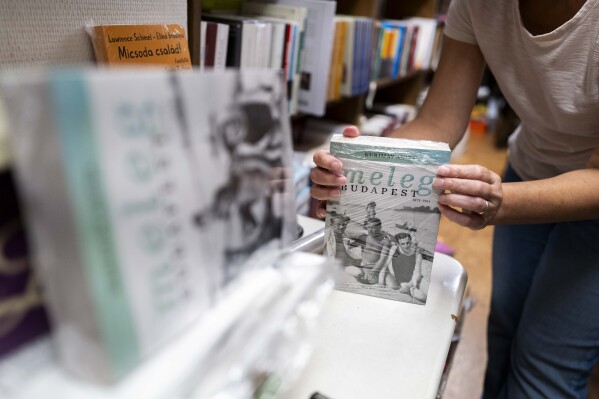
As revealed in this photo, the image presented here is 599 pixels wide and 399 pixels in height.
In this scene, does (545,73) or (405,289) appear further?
(545,73)

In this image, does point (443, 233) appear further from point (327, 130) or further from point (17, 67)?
point (17, 67)

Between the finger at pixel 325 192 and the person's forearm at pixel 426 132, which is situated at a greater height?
the person's forearm at pixel 426 132

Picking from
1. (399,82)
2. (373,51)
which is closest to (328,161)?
(373,51)

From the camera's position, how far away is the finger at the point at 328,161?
0.67m

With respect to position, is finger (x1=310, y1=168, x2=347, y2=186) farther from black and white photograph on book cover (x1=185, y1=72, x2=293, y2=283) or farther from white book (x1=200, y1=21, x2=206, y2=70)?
white book (x1=200, y1=21, x2=206, y2=70)

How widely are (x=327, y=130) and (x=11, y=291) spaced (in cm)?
175

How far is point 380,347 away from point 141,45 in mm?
577

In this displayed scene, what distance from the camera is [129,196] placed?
1.06 feet

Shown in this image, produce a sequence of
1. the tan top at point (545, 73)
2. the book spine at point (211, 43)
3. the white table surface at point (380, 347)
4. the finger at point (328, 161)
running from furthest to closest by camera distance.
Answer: the book spine at point (211, 43)
the tan top at point (545, 73)
the finger at point (328, 161)
the white table surface at point (380, 347)

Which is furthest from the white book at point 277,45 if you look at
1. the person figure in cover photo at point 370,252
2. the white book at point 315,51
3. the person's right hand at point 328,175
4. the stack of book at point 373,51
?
the person figure in cover photo at point 370,252

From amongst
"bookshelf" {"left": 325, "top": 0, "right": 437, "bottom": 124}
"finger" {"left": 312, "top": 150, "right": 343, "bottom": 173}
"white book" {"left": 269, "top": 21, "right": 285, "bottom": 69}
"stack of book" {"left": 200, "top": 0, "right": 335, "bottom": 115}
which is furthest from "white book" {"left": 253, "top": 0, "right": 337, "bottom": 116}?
"finger" {"left": 312, "top": 150, "right": 343, "bottom": 173}

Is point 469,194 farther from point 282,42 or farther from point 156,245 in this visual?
point 282,42

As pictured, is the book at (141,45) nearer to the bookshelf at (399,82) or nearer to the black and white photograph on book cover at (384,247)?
the black and white photograph on book cover at (384,247)

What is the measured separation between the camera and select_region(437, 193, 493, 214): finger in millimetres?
661
